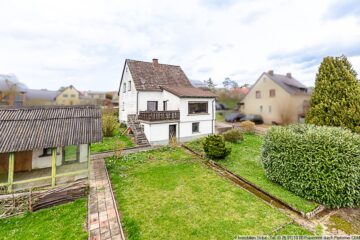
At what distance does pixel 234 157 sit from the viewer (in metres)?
13.9

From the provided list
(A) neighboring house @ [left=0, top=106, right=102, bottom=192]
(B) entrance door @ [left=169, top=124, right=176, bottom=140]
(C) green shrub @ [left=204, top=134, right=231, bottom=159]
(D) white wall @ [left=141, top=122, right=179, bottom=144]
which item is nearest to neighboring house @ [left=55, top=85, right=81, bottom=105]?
(D) white wall @ [left=141, top=122, right=179, bottom=144]

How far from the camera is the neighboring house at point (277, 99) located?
26.5 meters

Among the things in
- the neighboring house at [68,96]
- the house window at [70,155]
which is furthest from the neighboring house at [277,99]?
the neighboring house at [68,96]

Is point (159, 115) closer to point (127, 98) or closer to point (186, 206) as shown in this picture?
point (127, 98)

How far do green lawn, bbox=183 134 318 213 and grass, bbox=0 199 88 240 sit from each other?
847 centimetres

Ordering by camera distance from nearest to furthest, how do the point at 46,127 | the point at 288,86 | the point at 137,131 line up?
the point at 46,127 < the point at 137,131 < the point at 288,86

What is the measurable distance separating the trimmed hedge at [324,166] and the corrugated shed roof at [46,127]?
33.1ft

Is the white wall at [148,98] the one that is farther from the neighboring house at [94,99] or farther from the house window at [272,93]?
the house window at [272,93]

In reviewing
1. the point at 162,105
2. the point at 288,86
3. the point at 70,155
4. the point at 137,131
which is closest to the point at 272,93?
the point at 288,86

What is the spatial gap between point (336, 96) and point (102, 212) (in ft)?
50.9

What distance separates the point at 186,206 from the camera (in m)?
7.33

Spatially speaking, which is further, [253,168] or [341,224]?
[253,168]

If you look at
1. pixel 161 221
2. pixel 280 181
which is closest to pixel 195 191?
pixel 161 221

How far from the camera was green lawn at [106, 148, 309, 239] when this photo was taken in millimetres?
5887
